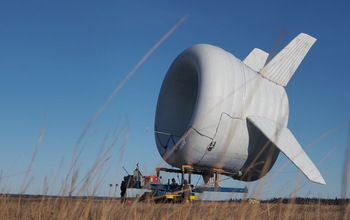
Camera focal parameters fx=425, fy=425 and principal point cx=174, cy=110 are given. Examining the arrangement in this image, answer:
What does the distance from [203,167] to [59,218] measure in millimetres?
12207

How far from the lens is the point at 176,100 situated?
16594 millimetres

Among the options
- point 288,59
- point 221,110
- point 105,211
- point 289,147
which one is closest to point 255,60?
point 288,59

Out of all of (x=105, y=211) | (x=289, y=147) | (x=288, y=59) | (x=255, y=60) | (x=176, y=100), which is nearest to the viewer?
(x=105, y=211)

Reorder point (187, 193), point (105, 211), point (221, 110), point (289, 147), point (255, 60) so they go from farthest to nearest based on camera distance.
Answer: point (255, 60) → point (289, 147) → point (221, 110) → point (187, 193) → point (105, 211)

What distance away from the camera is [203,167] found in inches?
571

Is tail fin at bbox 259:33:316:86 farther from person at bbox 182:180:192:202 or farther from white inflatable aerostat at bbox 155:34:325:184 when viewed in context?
person at bbox 182:180:192:202

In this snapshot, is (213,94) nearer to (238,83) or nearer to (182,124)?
(238,83)

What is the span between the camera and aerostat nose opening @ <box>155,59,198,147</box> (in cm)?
1627

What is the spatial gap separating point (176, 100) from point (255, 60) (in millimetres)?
3916

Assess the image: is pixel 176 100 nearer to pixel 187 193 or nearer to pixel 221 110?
pixel 221 110

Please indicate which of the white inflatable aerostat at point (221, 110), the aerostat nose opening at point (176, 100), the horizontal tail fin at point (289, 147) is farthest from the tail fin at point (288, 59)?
the aerostat nose opening at point (176, 100)

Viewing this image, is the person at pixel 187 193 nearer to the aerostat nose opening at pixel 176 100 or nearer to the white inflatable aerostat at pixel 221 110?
the white inflatable aerostat at pixel 221 110

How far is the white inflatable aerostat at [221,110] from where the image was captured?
13453 millimetres

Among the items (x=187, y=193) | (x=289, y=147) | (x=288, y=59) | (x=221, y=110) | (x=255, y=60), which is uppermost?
(x=288, y=59)
